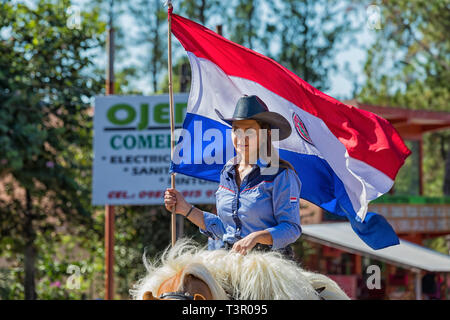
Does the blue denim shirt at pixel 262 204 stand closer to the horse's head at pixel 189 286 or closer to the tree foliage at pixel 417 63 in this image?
the horse's head at pixel 189 286

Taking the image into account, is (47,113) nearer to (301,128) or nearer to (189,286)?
(301,128)

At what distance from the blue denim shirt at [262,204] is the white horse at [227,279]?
36cm

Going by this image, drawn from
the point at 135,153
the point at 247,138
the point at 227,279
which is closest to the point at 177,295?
the point at 227,279

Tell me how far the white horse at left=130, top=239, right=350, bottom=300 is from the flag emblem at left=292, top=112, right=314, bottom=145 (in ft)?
4.92

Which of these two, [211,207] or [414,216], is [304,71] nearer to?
[414,216]

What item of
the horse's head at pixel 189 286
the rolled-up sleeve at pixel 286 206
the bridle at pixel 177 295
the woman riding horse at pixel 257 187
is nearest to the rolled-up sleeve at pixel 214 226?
the woman riding horse at pixel 257 187

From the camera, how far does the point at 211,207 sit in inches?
460

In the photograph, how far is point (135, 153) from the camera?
10.6m

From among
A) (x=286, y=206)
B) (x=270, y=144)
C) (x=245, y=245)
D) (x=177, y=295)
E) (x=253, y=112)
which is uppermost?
(x=253, y=112)

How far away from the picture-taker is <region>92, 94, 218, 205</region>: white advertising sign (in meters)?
10.5

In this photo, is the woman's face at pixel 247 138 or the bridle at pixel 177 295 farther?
the woman's face at pixel 247 138

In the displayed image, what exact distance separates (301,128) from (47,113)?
25.4 ft

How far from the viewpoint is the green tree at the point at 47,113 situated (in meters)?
10.8
